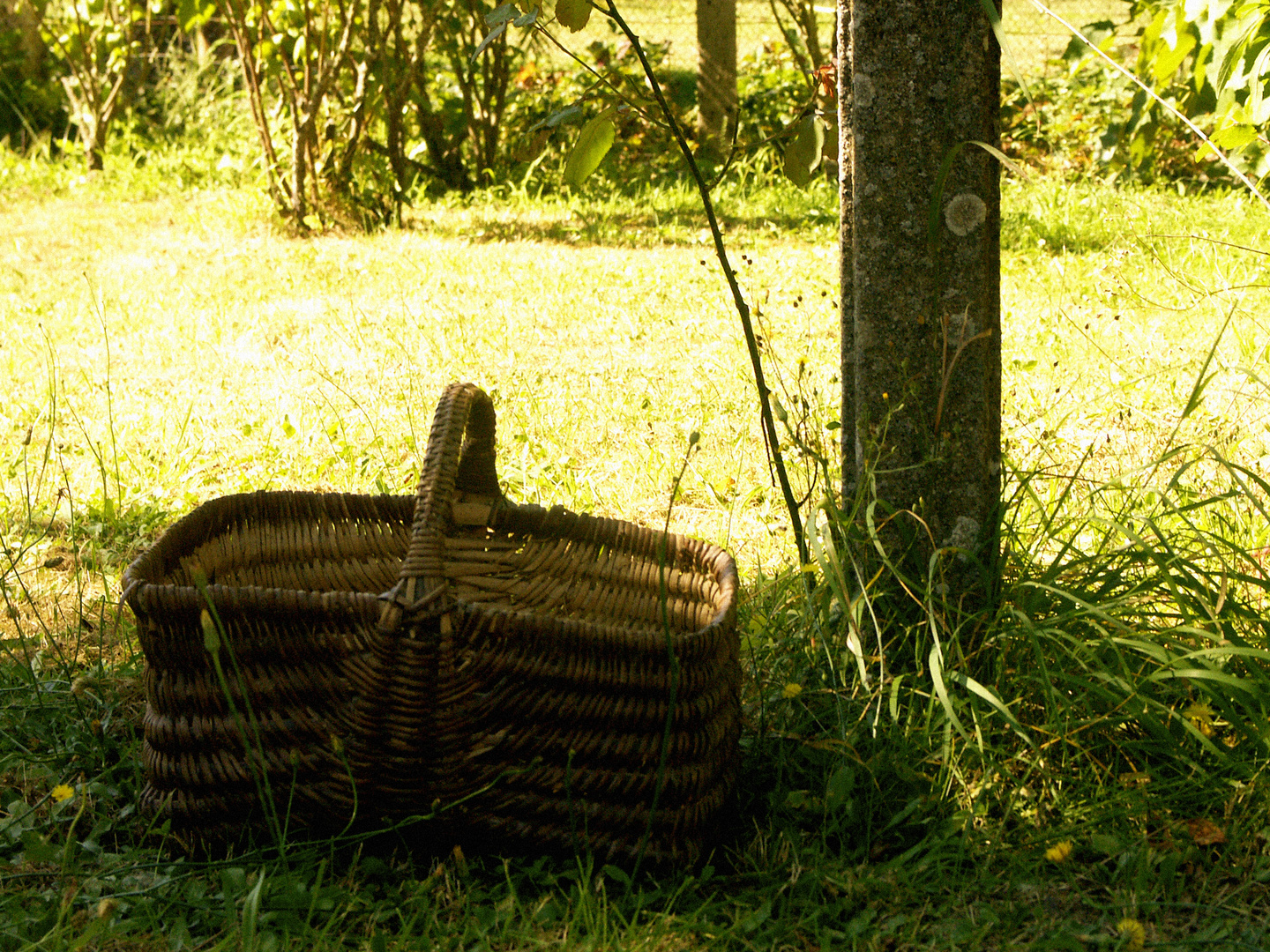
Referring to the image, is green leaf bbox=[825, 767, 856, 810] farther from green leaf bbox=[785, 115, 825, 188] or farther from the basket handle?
green leaf bbox=[785, 115, 825, 188]

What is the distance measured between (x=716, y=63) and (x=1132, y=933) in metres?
5.81

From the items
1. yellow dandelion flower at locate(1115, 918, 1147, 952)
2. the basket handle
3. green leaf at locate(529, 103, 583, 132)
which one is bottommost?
yellow dandelion flower at locate(1115, 918, 1147, 952)

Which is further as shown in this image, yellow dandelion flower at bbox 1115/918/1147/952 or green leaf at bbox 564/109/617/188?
green leaf at bbox 564/109/617/188

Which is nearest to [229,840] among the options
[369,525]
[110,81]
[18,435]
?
[369,525]

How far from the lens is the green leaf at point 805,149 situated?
75.0 inches

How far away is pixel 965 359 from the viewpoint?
1824 millimetres

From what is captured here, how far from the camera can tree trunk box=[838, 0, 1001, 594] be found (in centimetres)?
175

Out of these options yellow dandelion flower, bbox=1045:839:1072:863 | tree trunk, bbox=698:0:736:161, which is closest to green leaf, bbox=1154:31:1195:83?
tree trunk, bbox=698:0:736:161

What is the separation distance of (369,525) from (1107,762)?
122 cm

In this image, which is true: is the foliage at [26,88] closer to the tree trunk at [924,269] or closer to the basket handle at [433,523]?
the basket handle at [433,523]

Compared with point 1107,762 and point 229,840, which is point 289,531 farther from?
point 1107,762

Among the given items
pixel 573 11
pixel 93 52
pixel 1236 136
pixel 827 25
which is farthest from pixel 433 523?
pixel 827 25

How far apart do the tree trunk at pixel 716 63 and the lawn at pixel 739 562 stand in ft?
5.32

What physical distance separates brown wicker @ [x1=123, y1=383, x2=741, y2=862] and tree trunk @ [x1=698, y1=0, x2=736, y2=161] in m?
5.27
